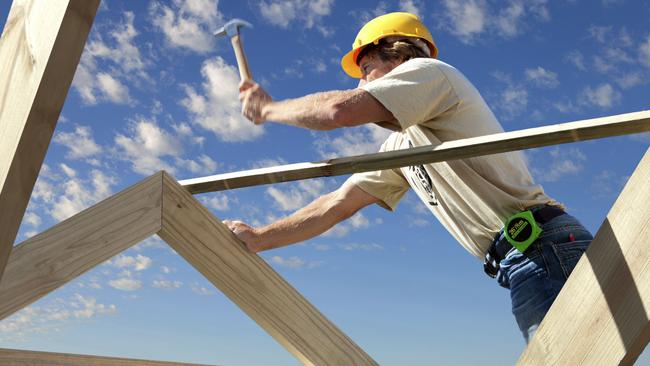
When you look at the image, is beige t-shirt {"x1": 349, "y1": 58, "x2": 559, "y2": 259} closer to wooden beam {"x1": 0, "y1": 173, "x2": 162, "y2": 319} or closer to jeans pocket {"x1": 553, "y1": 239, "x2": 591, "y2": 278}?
jeans pocket {"x1": 553, "y1": 239, "x2": 591, "y2": 278}

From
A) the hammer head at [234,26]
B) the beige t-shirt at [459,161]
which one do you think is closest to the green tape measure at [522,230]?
the beige t-shirt at [459,161]

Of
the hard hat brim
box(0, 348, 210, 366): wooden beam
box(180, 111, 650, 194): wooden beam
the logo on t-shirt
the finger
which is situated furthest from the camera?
the hard hat brim

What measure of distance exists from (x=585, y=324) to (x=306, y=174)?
0.97 metres

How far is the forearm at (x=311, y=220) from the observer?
3062mm

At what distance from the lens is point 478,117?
276cm

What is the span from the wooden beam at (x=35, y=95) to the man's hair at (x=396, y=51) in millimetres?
2001

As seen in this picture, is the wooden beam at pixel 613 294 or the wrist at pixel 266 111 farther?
the wrist at pixel 266 111

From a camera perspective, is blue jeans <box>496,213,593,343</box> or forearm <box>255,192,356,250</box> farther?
forearm <box>255,192,356,250</box>

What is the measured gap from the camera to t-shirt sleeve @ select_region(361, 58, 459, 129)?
2.51 m

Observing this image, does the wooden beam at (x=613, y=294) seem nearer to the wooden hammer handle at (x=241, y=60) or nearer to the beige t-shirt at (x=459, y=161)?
the beige t-shirt at (x=459, y=161)

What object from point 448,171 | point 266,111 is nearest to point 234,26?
point 266,111

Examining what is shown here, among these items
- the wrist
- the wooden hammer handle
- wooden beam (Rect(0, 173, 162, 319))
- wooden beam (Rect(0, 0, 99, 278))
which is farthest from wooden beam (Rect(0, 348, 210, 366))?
wooden beam (Rect(0, 0, 99, 278))

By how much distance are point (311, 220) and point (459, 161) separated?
0.79 meters

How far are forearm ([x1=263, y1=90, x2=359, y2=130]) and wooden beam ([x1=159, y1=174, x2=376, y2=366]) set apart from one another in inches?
18.0
